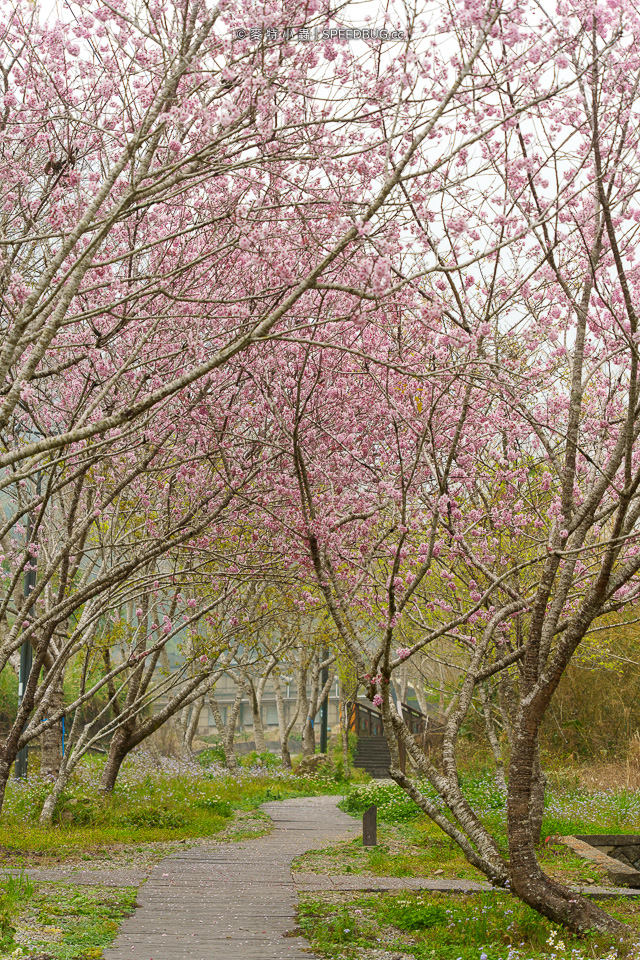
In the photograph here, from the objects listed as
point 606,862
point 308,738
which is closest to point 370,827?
point 606,862

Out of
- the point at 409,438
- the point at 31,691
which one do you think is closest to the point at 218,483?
the point at 409,438

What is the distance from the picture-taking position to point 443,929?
23.1 ft

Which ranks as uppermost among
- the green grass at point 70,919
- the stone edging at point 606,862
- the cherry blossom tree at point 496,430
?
the cherry blossom tree at point 496,430

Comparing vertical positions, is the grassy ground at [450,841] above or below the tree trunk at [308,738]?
below

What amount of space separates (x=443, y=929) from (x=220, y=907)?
2.31 meters

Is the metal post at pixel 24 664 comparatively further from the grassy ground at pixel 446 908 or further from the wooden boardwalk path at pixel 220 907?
the grassy ground at pixel 446 908

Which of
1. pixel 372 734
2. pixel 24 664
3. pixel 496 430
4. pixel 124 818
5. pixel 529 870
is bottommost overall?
pixel 124 818

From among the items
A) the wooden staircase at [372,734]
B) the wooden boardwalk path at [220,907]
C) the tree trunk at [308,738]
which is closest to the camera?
the wooden boardwalk path at [220,907]

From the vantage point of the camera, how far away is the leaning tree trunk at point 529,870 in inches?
251

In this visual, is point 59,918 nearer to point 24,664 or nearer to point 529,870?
point 529,870

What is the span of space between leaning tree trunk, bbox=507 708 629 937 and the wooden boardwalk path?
5.60 ft

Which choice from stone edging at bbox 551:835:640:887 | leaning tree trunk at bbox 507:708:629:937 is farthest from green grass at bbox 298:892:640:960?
stone edging at bbox 551:835:640:887

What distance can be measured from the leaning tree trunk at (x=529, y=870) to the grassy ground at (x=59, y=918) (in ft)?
9.90

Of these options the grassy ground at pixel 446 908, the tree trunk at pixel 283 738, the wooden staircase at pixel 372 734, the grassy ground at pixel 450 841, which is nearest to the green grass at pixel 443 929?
the grassy ground at pixel 446 908
